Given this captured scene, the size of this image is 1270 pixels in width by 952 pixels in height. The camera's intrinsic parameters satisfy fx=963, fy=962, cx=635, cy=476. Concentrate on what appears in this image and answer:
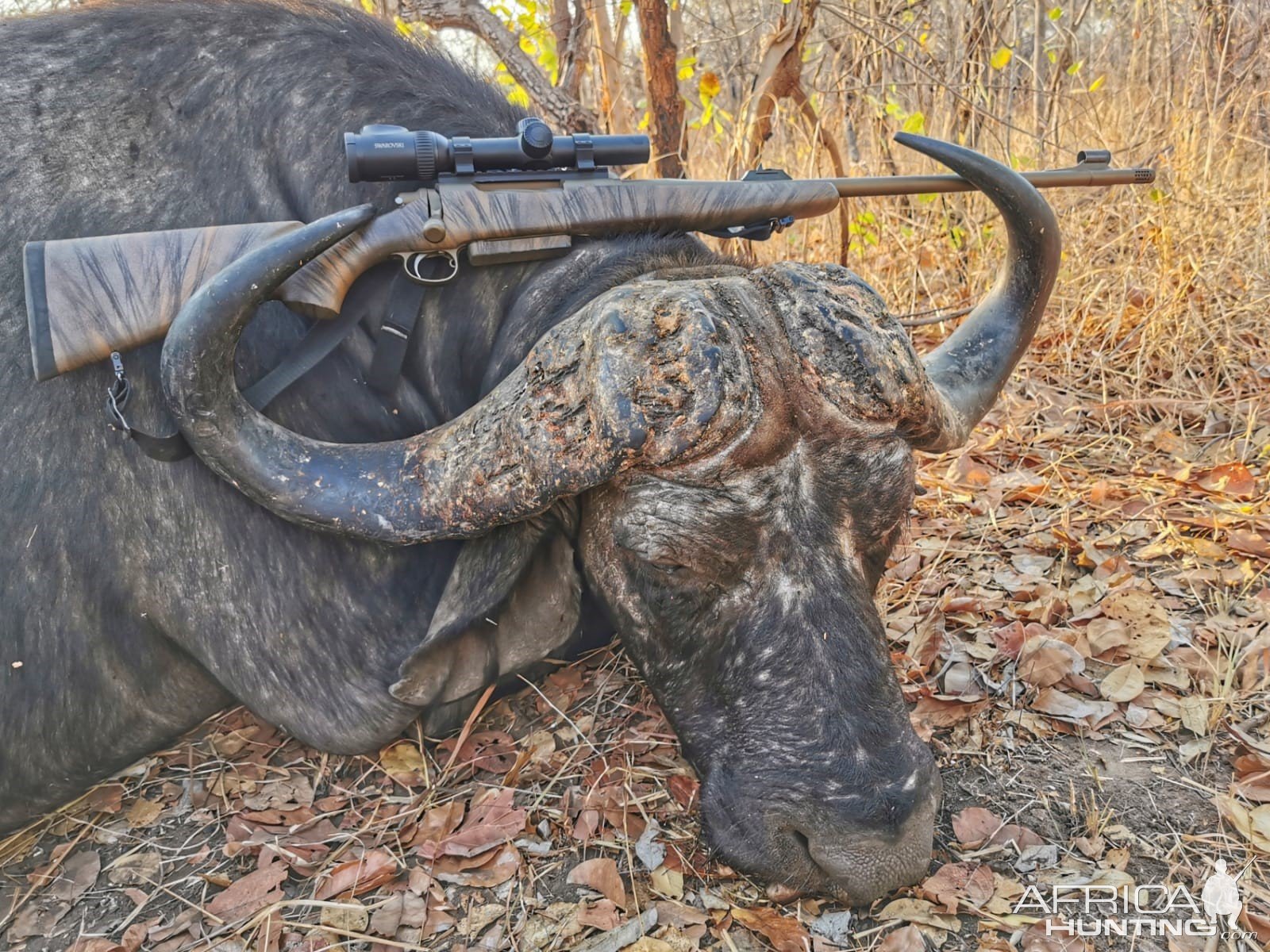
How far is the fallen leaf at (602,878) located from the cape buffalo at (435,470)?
30cm

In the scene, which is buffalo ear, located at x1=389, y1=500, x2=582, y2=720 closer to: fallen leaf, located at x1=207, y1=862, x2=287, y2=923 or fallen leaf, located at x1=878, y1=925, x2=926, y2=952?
fallen leaf, located at x1=207, y1=862, x2=287, y2=923

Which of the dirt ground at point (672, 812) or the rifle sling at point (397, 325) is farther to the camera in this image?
the rifle sling at point (397, 325)

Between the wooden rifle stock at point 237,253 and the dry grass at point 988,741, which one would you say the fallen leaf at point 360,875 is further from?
the wooden rifle stock at point 237,253

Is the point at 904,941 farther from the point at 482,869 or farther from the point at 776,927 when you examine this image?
the point at 482,869

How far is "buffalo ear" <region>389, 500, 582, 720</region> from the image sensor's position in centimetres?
248

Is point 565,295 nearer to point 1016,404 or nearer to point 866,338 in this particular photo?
point 866,338

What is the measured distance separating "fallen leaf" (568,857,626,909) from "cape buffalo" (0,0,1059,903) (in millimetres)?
305

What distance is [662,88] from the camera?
549 centimetres

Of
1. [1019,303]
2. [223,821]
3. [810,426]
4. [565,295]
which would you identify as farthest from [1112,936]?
[223,821]

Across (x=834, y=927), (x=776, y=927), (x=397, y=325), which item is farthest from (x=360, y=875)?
(x=397, y=325)

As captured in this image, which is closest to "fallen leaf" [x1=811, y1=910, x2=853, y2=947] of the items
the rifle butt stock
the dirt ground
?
the dirt ground

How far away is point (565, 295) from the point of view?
2.62m

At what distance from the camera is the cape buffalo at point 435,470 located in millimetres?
2158

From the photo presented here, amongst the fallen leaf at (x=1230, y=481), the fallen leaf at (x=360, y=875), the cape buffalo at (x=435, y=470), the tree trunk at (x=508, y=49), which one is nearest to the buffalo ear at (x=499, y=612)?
the cape buffalo at (x=435, y=470)
